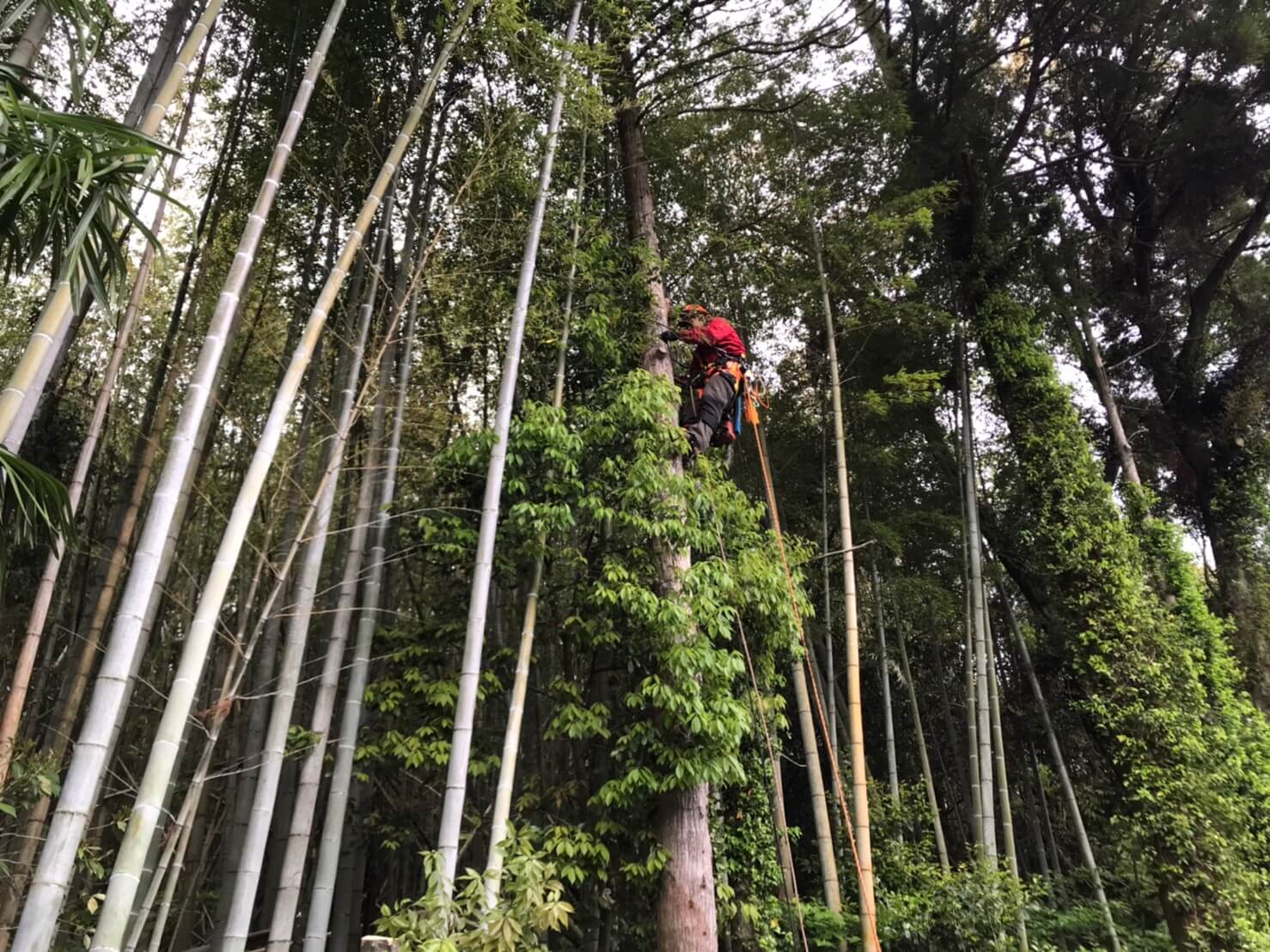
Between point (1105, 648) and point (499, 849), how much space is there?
4652mm

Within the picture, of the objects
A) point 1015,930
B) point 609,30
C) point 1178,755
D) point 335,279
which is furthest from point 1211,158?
point 335,279

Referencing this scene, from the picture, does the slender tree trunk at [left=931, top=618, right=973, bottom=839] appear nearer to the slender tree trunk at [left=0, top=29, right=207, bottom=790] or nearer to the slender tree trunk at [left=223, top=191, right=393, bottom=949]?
the slender tree trunk at [left=223, top=191, right=393, bottom=949]

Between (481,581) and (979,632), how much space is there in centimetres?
411

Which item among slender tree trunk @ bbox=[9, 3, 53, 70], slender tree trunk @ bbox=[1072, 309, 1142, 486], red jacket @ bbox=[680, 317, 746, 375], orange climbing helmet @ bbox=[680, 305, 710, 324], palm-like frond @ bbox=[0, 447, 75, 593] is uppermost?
slender tree trunk @ bbox=[1072, 309, 1142, 486]

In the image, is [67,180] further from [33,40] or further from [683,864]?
[683,864]

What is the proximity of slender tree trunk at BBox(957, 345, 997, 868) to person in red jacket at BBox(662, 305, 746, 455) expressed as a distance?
2.27 m

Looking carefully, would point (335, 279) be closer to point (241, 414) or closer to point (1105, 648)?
point (241, 414)

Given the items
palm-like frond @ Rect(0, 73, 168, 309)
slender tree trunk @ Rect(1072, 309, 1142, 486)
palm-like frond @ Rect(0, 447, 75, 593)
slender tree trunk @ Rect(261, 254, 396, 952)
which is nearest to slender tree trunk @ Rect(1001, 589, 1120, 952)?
slender tree trunk @ Rect(1072, 309, 1142, 486)

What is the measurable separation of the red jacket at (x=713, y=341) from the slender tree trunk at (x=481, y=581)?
123 cm

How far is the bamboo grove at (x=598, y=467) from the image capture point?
2340mm

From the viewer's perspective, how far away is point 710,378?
4.20 metres

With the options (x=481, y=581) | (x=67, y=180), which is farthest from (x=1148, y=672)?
(x=67, y=180)

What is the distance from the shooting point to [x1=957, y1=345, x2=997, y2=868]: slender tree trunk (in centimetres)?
446

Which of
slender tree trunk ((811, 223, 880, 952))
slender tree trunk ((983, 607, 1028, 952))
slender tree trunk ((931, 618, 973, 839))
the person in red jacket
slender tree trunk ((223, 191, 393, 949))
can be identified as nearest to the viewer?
slender tree trunk ((223, 191, 393, 949))
